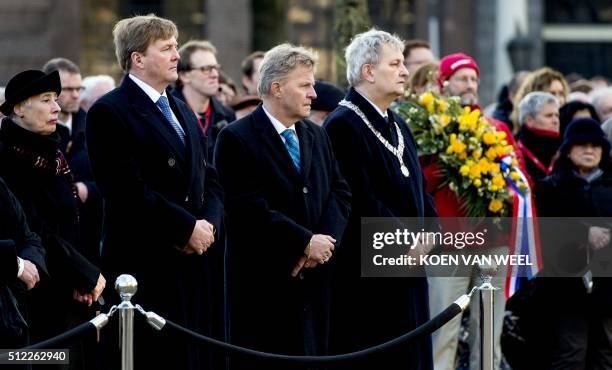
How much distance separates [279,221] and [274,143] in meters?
0.51

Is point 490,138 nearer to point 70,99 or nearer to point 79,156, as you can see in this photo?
point 79,156

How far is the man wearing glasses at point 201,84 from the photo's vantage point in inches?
455

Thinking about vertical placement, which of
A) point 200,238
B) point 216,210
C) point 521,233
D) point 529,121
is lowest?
point 521,233

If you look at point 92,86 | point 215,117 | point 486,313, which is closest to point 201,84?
point 215,117

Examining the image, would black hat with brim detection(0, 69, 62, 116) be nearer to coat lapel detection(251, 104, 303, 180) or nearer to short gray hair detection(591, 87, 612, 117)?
coat lapel detection(251, 104, 303, 180)

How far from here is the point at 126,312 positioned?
25.3 feet

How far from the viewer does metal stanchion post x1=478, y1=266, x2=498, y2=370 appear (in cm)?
840

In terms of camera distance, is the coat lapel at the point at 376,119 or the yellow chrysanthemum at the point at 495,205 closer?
the coat lapel at the point at 376,119

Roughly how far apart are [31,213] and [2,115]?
2.62 feet

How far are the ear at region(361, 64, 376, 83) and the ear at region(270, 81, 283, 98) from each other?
2.39ft

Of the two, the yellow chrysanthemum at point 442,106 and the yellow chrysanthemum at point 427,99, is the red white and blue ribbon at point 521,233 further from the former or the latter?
the yellow chrysanthemum at point 427,99

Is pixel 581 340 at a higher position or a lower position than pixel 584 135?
lower

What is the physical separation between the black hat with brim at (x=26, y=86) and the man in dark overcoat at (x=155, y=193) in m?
0.46

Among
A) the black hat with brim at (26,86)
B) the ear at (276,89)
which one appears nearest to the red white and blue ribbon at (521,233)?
the ear at (276,89)
